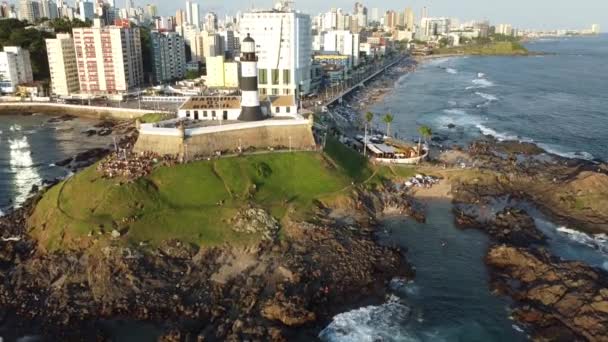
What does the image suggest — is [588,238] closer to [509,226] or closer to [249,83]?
[509,226]

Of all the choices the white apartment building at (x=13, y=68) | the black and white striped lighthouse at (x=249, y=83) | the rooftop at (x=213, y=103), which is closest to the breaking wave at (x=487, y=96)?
the rooftop at (x=213, y=103)

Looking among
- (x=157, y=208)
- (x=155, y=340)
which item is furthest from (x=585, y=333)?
(x=157, y=208)

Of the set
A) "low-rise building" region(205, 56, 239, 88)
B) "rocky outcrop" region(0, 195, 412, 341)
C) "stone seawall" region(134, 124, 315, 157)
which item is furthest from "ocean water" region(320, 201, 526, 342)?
"low-rise building" region(205, 56, 239, 88)

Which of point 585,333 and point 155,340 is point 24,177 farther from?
point 585,333

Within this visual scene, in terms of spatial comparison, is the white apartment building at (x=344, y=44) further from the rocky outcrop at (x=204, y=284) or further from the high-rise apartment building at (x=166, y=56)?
the rocky outcrop at (x=204, y=284)

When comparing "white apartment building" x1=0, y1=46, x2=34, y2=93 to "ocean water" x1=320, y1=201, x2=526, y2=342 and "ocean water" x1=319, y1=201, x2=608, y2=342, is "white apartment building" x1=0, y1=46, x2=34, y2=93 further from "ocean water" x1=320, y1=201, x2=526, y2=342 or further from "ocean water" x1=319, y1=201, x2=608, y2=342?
"ocean water" x1=320, y1=201, x2=526, y2=342

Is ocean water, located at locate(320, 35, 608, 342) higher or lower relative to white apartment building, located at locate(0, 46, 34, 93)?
lower
